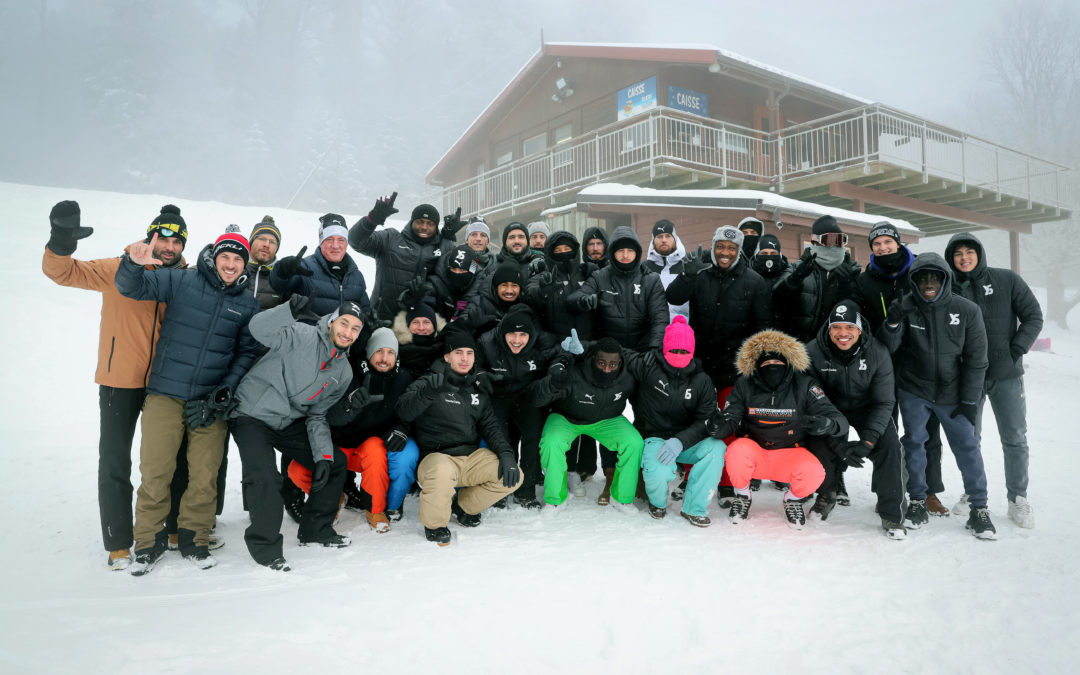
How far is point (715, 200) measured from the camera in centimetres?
929

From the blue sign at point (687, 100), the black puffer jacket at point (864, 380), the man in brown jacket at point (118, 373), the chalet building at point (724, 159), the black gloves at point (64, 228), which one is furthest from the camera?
the blue sign at point (687, 100)

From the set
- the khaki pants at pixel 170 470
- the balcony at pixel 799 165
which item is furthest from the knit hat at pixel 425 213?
the balcony at pixel 799 165

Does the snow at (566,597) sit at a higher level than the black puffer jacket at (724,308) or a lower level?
lower

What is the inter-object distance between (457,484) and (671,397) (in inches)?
61.9

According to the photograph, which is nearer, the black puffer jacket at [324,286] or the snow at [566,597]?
the snow at [566,597]

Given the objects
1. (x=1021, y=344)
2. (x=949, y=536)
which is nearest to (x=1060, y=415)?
(x=1021, y=344)

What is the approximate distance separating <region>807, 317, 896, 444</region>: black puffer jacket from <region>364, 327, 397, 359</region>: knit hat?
284cm

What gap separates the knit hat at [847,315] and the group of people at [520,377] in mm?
18

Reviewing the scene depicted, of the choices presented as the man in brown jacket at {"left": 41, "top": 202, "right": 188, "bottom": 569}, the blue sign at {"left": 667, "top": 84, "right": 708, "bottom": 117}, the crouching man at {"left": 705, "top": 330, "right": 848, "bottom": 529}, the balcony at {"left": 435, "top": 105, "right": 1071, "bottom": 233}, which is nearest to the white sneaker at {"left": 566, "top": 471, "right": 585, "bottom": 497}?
the crouching man at {"left": 705, "top": 330, "right": 848, "bottom": 529}

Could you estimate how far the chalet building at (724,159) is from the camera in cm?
1070

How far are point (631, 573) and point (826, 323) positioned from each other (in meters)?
2.16

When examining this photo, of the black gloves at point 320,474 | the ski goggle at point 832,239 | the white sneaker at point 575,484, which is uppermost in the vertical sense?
the ski goggle at point 832,239

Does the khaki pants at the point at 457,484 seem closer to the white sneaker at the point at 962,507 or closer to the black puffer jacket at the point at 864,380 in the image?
the black puffer jacket at the point at 864,380

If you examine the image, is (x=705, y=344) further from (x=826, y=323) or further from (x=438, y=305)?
(x=438, y=305)
